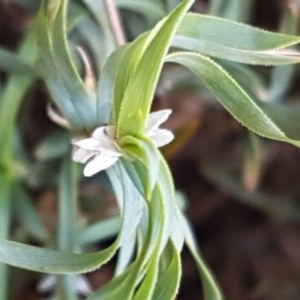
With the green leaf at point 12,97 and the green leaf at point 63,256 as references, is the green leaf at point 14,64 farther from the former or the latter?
the green leaf at point 63,256

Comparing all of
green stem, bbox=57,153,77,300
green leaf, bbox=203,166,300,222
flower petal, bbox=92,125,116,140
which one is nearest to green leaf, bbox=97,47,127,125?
flower petal, bbox=92,125,116,140

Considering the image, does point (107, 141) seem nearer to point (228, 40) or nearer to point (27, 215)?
point (228, 40)

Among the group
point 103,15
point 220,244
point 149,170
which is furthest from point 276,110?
point 220,244

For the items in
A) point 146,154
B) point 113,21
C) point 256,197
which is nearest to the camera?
point 146,154

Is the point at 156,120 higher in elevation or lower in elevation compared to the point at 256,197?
higher

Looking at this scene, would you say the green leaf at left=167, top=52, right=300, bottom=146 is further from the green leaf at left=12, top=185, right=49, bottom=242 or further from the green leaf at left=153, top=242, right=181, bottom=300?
the green leaf at left=12, top=185, right=49, bottom=242

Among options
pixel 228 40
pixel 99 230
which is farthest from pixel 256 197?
pixel 228 40

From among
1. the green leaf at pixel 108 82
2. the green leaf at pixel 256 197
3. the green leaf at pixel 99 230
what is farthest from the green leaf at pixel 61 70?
the green leaf at pixel 256 197
